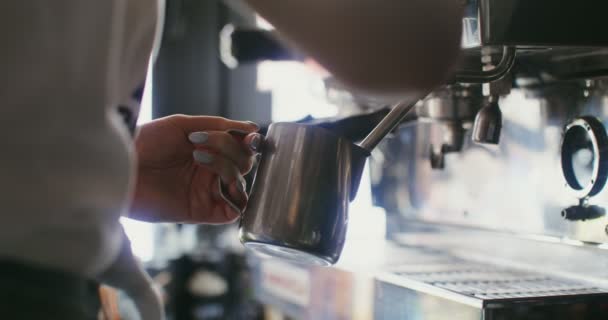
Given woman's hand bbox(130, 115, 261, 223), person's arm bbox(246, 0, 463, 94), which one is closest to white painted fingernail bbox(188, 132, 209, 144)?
woman's hand bbox(130, 115, 261, 223)

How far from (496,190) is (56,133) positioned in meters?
0.82

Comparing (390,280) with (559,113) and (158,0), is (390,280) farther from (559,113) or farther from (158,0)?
(158,0)

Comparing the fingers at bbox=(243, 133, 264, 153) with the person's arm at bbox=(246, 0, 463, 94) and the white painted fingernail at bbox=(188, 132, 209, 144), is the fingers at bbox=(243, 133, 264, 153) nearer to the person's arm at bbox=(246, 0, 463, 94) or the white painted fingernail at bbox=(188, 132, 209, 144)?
the white painted fingernail at bbox=(188, 132, 209, 144)

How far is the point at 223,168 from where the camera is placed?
69cm

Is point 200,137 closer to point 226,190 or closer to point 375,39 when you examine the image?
point 226,190

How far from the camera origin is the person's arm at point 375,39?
416 mm

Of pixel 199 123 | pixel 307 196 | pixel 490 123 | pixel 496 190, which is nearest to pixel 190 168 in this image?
pixel 199 123

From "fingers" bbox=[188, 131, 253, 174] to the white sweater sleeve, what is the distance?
330mm

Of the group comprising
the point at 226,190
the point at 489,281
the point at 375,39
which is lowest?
the point at 489,281

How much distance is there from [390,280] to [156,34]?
0.54m

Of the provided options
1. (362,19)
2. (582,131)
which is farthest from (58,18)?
(582,131)

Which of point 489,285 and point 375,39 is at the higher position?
point 375,39

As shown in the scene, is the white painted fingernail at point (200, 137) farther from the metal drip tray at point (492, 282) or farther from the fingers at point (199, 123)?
the metal drip tray at point (492, 282)

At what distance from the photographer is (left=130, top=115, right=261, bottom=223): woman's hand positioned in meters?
0.69
